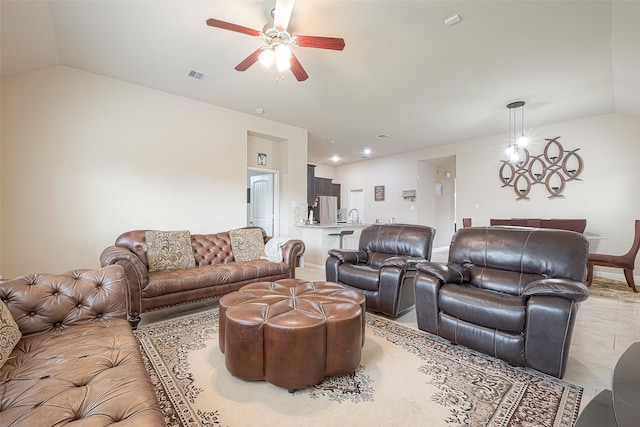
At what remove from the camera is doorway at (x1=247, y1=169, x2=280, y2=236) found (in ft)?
20.1

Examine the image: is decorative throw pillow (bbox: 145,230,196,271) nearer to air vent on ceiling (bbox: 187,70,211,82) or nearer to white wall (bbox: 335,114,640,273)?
air vent on ceiling (bbox: 187,70,211,82)

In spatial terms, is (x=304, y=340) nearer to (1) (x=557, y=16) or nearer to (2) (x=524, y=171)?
(1) (x=557, y=16)

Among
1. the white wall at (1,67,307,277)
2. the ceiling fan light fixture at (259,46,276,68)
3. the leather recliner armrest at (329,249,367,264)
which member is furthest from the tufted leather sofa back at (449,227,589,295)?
the white wall at (1,67,307,277)

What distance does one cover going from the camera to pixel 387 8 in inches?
98.8

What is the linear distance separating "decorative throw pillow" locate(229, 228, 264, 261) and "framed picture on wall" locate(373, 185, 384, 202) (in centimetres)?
556

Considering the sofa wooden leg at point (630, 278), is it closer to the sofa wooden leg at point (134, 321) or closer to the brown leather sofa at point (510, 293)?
the brown leather sofa at point (510, 293)

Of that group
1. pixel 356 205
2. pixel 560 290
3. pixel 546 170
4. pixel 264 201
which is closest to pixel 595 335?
pixel 560 290

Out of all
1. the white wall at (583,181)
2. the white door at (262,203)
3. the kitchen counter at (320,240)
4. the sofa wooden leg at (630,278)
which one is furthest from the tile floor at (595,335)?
the white door at (262,203)

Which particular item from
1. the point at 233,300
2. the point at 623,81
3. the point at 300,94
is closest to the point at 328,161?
the point at 300,94

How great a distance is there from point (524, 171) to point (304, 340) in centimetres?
656

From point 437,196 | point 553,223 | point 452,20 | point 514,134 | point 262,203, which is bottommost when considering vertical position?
point 553,223

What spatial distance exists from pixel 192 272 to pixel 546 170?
690 cm

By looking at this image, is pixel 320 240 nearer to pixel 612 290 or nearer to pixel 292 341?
pixel 292 341

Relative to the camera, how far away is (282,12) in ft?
7.13
